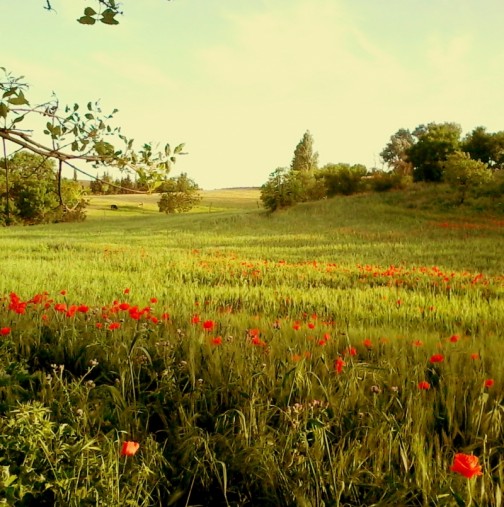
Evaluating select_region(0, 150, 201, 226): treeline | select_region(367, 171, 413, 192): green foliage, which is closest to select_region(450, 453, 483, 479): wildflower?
select_region(0, 150, 201, 226): treeline

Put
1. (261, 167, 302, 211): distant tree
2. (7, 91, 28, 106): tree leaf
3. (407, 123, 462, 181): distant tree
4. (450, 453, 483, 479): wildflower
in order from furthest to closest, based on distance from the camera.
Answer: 1. (407, 123, 462, 181): distant tree
2. (261, 167, 302, 211): distant tree
3. (7, 91, 28, 106): tree leaf
4. (450, 453, 483, 479): wildflower

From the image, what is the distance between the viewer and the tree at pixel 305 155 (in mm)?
74938

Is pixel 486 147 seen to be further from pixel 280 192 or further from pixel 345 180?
pixel 280 192

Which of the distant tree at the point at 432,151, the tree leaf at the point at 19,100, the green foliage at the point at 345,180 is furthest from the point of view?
the green foliage at the point at 345,180

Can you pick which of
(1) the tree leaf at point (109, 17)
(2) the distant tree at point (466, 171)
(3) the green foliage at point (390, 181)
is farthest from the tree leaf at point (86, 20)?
(3) the green foliage at point (390, 181)

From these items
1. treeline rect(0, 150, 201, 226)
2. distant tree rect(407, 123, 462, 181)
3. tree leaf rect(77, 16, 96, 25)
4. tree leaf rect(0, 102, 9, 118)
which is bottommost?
treeline rect(0, 150, 201, 226)

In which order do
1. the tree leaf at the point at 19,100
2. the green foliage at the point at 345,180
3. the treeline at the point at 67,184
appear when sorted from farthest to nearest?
the green foliage at the point at 345,180, the treeline at the point at 67,184, the tree leaf at the point at 19,100

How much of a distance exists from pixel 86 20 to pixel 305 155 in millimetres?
→ 76146

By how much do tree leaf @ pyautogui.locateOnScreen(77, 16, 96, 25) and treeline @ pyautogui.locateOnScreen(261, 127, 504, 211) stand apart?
36271 millimetres

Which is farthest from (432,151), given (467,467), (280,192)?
(467,467)

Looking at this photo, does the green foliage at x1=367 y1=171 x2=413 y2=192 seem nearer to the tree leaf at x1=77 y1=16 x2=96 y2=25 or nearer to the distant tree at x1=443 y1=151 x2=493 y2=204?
the distant tree at x1=443 y1=151 x2=493 y2=204

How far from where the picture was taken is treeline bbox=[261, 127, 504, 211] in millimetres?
34344

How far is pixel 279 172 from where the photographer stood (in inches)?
1730

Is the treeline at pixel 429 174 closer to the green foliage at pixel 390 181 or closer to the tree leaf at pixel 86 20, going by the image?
the green foliage at pixel 390 181
